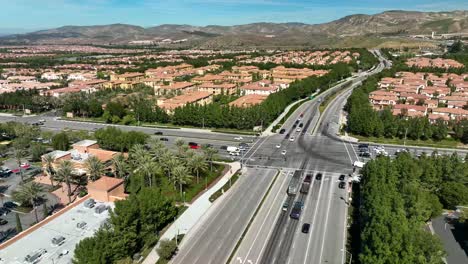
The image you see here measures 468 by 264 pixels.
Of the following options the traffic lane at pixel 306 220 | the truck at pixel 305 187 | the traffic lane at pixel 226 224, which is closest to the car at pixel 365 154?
the traffic lane at pixel 306 220

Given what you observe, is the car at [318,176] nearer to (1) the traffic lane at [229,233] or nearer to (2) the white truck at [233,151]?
(1) the traffic lane at [229,233]

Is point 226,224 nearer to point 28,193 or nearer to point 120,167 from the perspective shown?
point 120,167

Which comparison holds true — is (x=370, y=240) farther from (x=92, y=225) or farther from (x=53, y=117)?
(x=53, y=117)

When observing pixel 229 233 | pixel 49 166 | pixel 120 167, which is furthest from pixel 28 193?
pixel 229 233

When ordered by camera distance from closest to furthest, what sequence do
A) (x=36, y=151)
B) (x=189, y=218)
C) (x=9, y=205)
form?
1. (x=189, y=218)
2. (x=9, y=205)
3. (x=36, y=151)

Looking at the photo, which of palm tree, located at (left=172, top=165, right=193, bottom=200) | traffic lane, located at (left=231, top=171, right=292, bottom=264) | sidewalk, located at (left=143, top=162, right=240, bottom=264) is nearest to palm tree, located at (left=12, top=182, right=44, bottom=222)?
sidewalk, located at (left=143, top=162, right=240, bottom=264)

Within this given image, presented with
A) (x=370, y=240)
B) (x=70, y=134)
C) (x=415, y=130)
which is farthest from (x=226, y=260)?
(x=415, y=130)
